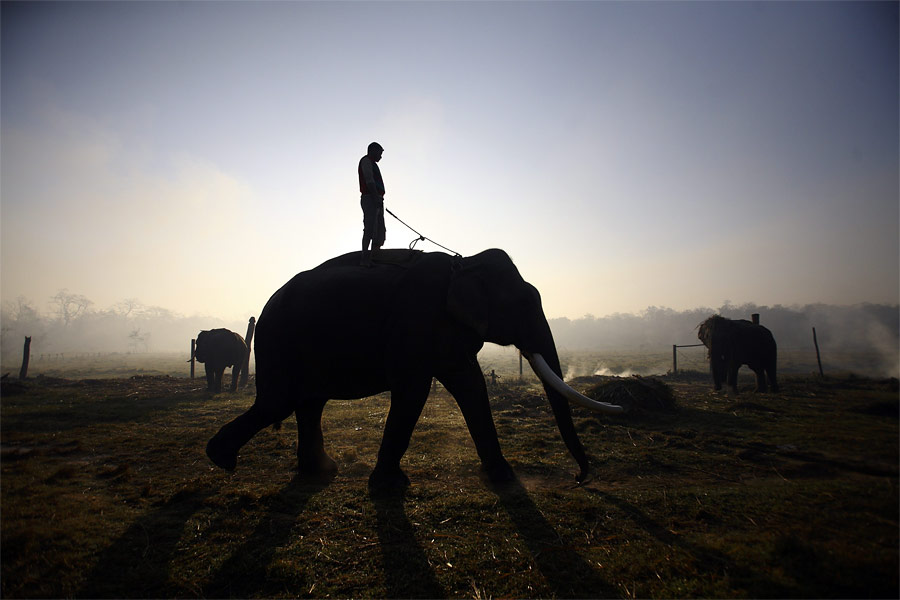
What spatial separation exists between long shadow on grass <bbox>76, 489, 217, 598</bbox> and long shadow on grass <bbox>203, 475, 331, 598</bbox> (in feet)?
1.43

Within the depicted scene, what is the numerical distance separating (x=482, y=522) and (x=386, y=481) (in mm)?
1558

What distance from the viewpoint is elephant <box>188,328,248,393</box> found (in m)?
19.8

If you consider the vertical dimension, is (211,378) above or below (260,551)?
below

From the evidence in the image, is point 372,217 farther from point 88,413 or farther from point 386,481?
point 88,413

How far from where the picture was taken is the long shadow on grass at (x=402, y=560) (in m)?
3.13

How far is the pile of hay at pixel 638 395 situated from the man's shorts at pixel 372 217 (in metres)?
7.75

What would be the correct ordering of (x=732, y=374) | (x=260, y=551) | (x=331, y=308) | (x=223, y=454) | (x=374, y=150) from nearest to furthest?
(x=260, y=551) < (x=223, y=454) < (x=331, y=308) < (x=374, y=150) < (x=732, y=374)

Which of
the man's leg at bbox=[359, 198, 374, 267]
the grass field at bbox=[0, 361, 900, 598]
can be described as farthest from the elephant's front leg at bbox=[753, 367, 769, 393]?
the man's leg at bbox=[359, 198, 374, 267]

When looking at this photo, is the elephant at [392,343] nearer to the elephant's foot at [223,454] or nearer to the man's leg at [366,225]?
the elephant's foot at [223,454]

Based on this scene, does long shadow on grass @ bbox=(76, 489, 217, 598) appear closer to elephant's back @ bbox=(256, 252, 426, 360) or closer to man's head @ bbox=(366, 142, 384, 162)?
elephant's back @ bbox=(256, 252, 426, 360)

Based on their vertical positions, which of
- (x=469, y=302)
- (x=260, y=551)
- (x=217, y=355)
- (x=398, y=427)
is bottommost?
(x=260, y=551)


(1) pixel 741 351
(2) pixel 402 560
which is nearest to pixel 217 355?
(2) pixel 402 560

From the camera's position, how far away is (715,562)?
305cm

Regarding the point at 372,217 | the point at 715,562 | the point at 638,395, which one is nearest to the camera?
the point at 715,562
